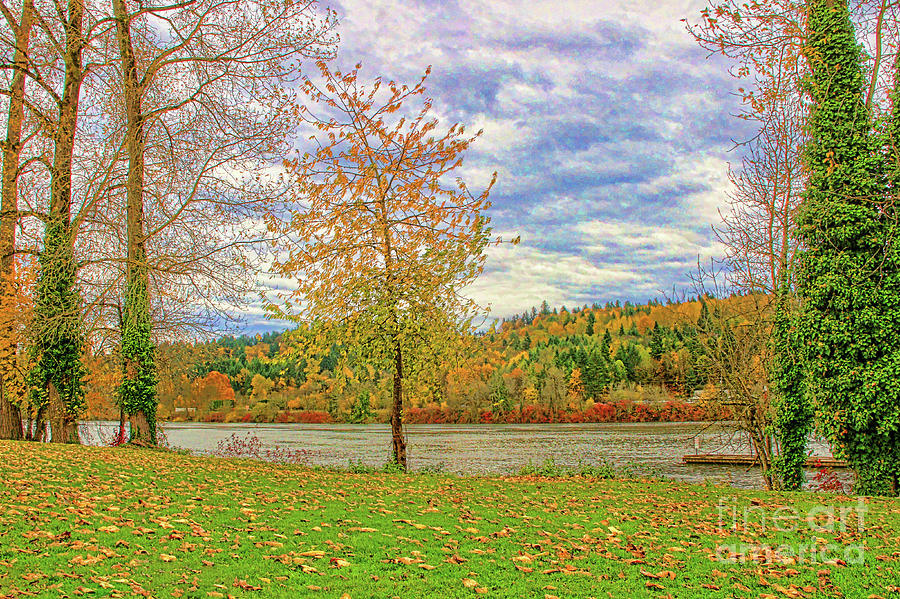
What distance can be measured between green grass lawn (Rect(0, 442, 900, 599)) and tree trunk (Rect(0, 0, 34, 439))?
28.9ft

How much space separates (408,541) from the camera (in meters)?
5.95

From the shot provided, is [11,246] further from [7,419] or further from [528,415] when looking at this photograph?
[528,415]

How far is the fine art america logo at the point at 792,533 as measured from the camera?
581cm

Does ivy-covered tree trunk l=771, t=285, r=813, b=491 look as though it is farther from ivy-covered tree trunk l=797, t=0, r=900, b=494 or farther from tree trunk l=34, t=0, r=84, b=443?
tree trunk l=34, t=0, r=84, b=443

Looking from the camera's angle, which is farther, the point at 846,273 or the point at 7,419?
the point at 7,419

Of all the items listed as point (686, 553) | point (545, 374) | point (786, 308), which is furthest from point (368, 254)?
point (545, 374)

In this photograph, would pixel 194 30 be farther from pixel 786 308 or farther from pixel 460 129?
pixel 786 308

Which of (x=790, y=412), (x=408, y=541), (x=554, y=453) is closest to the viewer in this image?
(x=408, y=541)

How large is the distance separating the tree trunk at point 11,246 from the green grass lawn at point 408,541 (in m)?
8.81

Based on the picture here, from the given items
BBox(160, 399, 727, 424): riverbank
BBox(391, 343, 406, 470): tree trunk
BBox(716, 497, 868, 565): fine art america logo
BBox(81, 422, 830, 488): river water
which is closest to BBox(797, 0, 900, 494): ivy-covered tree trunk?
BBox(716, 497, 868, 565): fine art america logo

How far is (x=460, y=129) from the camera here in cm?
1325

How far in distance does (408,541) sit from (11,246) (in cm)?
1676

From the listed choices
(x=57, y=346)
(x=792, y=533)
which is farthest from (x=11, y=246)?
(x=792, y=533)

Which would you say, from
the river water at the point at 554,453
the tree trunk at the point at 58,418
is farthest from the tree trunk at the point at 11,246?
the river water at the point at 554,453
